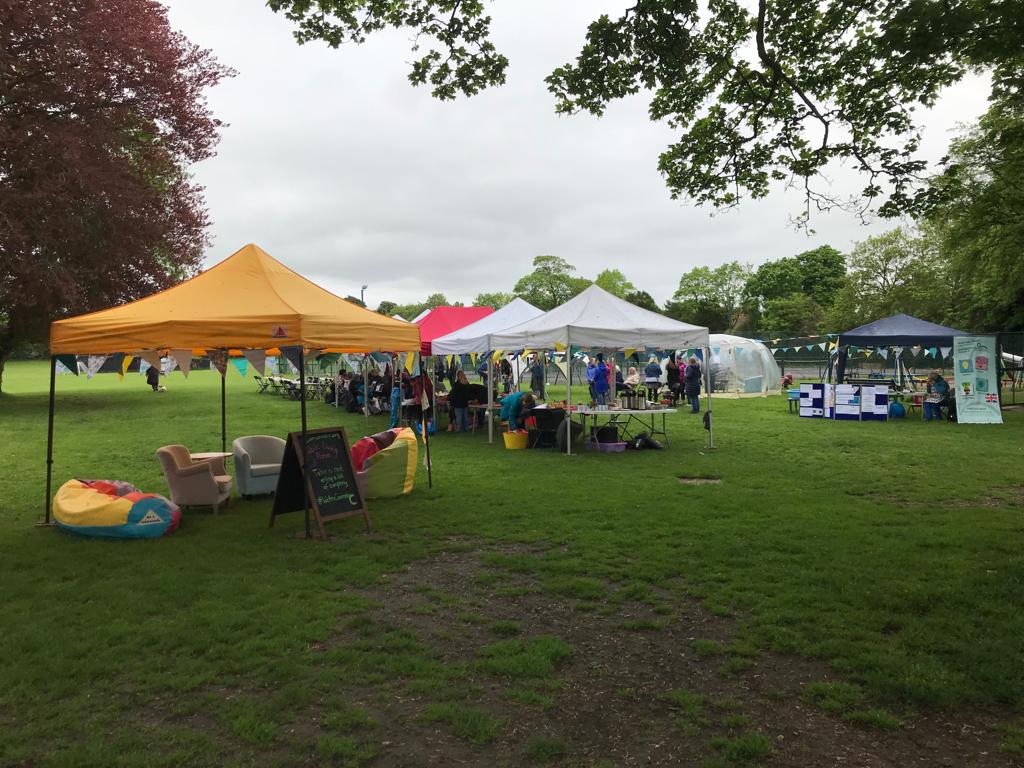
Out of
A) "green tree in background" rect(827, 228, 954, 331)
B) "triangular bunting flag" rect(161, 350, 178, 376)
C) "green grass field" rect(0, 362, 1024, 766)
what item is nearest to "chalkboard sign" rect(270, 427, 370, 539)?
"green grass field" rect(0, 362, 1024, 766)

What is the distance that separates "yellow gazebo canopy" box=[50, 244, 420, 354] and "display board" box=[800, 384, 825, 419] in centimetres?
1354

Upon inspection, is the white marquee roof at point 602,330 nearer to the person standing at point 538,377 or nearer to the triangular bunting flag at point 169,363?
the triangular bunting flag at point 169,363

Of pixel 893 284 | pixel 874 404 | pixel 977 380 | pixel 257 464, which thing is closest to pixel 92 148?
pixel 257 464

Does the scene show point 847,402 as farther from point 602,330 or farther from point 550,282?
point 550,282

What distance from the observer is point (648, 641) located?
4.20 m

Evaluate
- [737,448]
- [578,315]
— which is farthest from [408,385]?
[737,448]

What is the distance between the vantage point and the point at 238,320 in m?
6.38

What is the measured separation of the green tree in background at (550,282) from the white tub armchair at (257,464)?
7392cm

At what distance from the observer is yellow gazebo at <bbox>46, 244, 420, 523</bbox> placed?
6379 millimetres

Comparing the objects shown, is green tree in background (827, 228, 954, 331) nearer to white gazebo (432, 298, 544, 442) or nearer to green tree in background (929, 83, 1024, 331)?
green tree in background (929, 83, 1024, 331)

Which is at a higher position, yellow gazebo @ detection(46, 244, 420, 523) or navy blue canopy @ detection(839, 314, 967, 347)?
navy blue canopy @ detection(839, 314, 967, 347)

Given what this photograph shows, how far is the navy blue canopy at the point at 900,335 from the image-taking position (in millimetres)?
17641

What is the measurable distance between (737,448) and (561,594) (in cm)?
814

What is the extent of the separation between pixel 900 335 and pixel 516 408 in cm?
1165
